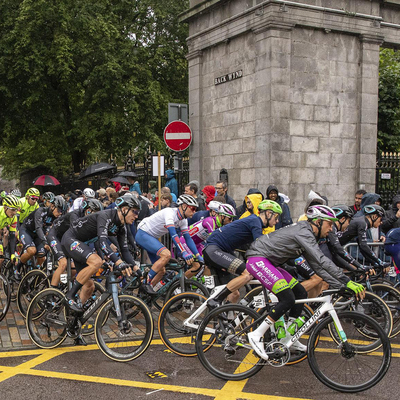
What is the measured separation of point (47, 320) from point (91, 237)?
3.73ft

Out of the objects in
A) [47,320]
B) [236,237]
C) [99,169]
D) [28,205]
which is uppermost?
[99,169]

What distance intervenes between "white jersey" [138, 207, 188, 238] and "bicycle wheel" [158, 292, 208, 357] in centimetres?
151

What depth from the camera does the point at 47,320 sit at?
21.4ft

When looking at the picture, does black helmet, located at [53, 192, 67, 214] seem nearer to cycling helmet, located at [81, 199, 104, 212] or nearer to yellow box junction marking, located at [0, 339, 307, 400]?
cycling helmet, located at [81, 199, 104, 212]

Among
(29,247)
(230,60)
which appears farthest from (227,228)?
(230,60)

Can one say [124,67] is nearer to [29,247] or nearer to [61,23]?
[61,23]

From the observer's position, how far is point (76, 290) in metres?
6.54

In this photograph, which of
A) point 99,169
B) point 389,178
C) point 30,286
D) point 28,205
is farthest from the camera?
point 99,169

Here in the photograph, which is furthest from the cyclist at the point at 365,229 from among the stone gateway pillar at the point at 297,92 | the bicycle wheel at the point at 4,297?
the bicycle wheel at the point at 4,297

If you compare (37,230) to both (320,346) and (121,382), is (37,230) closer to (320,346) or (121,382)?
(121,382)

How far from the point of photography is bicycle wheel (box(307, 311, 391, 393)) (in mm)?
4898

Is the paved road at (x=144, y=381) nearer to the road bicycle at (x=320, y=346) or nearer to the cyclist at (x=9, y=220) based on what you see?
the road bicycle at (x=320, y=346)

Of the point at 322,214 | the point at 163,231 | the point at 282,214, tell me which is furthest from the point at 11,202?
the point at 322,214

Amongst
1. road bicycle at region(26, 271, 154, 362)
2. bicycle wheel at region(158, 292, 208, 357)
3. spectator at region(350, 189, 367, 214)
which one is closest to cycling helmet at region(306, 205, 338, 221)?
bicycle wheel at region(158, 292, 208, 357)
